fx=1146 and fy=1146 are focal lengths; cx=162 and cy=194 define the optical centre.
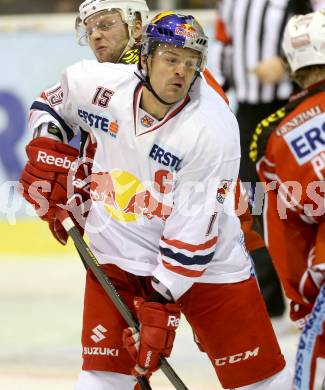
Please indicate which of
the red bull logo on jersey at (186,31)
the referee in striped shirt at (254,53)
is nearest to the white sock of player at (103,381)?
the red bull logo on jersey at (186,31)

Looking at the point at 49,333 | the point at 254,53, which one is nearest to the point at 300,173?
the point at 49,333

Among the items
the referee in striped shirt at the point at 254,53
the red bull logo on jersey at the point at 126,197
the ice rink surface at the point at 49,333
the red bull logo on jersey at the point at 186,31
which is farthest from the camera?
the referee in striped shirt at the point at 254,53

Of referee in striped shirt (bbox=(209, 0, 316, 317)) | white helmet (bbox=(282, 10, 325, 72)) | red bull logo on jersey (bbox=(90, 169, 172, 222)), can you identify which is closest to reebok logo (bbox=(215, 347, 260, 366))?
red bull logo on jersey (bbox=(90, 169, 172, 222))

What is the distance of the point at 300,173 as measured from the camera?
310 cm

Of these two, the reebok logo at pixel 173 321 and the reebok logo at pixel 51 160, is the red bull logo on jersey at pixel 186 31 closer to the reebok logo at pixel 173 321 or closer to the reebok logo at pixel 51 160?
the reebok logo at pixel 51 160

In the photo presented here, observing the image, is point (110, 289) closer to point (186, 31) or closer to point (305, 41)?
point (186, 31)

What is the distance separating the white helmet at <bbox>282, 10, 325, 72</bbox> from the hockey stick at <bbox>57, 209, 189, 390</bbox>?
2.65 feet

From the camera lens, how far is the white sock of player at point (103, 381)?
121 inches

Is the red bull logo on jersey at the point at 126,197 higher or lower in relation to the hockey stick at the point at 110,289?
higher

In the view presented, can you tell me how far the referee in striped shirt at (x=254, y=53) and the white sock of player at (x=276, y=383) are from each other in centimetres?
208

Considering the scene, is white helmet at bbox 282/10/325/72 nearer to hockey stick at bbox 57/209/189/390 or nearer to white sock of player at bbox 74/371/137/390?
hockey stick at bbox 57/209/189/390

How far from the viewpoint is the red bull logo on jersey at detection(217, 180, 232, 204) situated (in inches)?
115

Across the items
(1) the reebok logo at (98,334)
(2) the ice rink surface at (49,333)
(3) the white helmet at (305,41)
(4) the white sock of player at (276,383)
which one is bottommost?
(2) the ice rink surface at (49,333)

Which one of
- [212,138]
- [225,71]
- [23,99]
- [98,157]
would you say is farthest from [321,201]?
[23,99]
